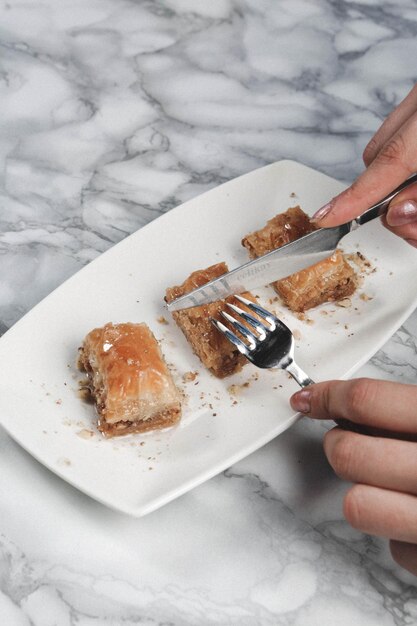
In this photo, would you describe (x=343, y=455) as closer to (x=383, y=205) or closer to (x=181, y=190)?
(x=383, y=205)

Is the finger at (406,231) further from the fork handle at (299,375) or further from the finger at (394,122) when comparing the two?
the fork handle at (299,375)

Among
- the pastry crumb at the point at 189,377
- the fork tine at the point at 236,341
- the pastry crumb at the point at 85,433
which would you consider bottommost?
the pastry crumb at the point at 85,433

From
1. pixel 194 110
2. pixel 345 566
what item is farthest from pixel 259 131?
pixel 345 566

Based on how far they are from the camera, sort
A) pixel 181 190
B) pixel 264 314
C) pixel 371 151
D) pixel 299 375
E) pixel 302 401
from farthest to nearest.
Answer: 1. pixel 181 190
2. pixel 371 151
3. pixel 264 314
4. pixel 299 375
5. pixel 302 401

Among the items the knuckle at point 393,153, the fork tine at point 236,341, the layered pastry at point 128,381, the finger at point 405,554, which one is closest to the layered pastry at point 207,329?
the fork tine at point 236,341

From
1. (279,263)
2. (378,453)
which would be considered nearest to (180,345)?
(279,263)
